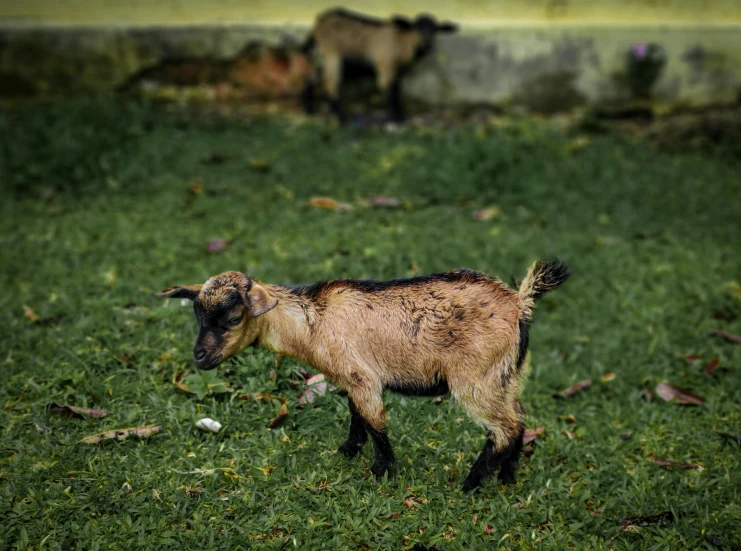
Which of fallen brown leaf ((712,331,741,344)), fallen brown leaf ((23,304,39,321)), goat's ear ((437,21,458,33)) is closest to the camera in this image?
fallen brown leaf ((23,304,39,321))

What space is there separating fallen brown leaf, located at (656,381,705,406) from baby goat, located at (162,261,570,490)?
1694 mm

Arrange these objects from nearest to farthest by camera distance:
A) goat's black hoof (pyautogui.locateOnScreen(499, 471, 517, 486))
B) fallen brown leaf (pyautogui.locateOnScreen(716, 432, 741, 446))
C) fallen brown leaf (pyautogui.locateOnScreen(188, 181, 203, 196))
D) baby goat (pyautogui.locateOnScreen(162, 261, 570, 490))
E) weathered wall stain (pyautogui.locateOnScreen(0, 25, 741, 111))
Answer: baby goat (pyautogui.locateOnScreen(162, 261, 570, 490)), goat's black hoof (pyautogui.locateOnScreen(499, 471, 517, 486)), fallen brown leaf (pyautogui.locateOnScreen(716, 432, 741, 446)), fallen brown leaf (pyautogui.locateOnScreen(188, 181, 203, 196)), weathered wall stain (pyautogui.locateOnScreen(0, 25, 741, 111))

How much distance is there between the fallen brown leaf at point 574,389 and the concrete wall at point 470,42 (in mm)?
5344

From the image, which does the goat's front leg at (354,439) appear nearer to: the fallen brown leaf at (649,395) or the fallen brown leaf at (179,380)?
the fallen brown leaf at (179,380)

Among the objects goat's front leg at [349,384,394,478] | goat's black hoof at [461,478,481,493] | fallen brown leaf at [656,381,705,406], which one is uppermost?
goat's front leg at [349,384,394,478]

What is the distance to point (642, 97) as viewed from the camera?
9.33 m

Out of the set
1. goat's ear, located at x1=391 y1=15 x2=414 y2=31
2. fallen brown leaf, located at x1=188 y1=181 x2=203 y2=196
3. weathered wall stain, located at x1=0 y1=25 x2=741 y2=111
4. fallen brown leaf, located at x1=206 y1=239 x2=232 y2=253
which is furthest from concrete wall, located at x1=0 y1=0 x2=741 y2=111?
fallen brown leaf, located at x1=206 y1=239 x2=232 y2=253

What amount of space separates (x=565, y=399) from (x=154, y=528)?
2.57m

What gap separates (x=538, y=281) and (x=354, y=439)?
3.58 ft

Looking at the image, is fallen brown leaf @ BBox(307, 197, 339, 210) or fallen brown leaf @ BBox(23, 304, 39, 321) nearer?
fallen brown leaf @ BBox(23, 304, 39, 321)

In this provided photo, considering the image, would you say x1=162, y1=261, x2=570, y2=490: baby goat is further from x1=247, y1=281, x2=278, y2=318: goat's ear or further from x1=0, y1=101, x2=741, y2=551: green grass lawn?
x1=0, y1=101, x2=741, y2=551: green grass lawn

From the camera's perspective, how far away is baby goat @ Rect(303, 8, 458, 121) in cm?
894

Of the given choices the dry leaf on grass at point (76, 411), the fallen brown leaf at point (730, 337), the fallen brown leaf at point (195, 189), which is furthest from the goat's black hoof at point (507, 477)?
the fallen brown leaf at point (195, 189)

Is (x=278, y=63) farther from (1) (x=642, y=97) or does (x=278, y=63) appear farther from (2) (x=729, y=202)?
(2) (x=729, y=202)
